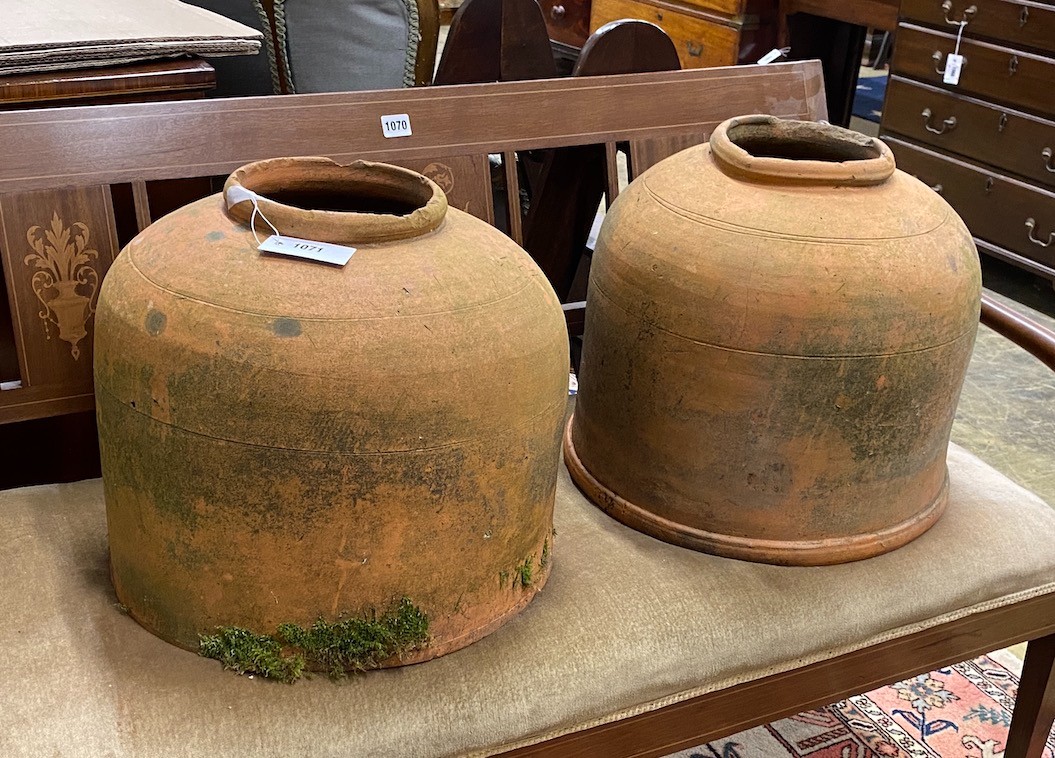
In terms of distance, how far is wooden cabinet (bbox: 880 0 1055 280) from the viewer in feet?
12.3

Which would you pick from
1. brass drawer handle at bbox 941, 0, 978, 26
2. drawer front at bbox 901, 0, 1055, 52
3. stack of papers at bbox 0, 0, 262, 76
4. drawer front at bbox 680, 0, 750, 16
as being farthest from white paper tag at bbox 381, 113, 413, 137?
drawer front at bbox 680, 0, 750, 16

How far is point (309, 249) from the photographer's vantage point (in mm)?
1272

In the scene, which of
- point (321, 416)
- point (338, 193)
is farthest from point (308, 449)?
point (338, 193)

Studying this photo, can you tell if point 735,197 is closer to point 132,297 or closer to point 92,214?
point 132,297

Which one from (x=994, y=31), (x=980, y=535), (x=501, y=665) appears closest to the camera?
(x=501, y=665)

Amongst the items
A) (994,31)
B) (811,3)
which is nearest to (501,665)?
(994,31)

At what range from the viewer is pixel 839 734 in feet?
7.05

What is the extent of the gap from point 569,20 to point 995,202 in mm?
2505

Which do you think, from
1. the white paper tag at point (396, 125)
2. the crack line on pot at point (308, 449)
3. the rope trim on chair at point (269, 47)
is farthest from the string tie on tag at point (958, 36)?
the crack line on pot at point (308, 449)

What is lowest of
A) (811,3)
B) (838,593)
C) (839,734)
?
(839,734)

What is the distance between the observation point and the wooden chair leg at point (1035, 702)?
184 cm

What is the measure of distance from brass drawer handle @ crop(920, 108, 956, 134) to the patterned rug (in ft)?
7.88

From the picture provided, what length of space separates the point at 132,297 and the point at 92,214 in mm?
428

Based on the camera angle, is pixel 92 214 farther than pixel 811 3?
No
